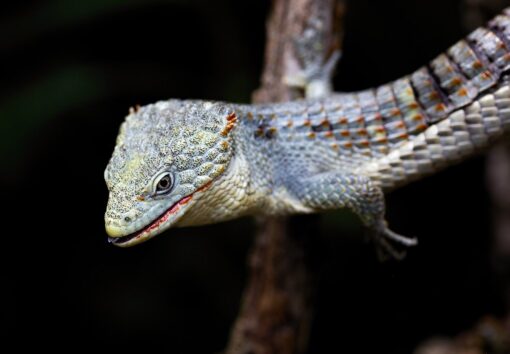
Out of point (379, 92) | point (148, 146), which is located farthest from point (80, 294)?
point (379, 92)

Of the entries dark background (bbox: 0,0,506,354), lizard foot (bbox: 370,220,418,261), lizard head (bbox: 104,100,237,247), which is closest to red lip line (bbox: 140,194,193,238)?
lizard head (bbox: 104,100,237,247)

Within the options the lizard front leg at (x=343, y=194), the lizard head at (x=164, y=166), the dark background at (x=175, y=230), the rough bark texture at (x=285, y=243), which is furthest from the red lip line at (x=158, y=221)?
the dark background at (x=175, y=230)

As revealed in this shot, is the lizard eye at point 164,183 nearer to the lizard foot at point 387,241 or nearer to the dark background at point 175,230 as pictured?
the lizard foot at point 387,241

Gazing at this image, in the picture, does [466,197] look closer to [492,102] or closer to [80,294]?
[492,102]

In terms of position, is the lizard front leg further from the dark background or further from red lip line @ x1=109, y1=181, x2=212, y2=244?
the dark background

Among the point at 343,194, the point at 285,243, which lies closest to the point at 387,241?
the point at 343,194

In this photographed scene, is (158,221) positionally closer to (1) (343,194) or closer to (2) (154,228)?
(2) (154,228)

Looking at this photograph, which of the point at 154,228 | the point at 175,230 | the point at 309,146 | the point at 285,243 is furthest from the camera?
the point at 175,230
